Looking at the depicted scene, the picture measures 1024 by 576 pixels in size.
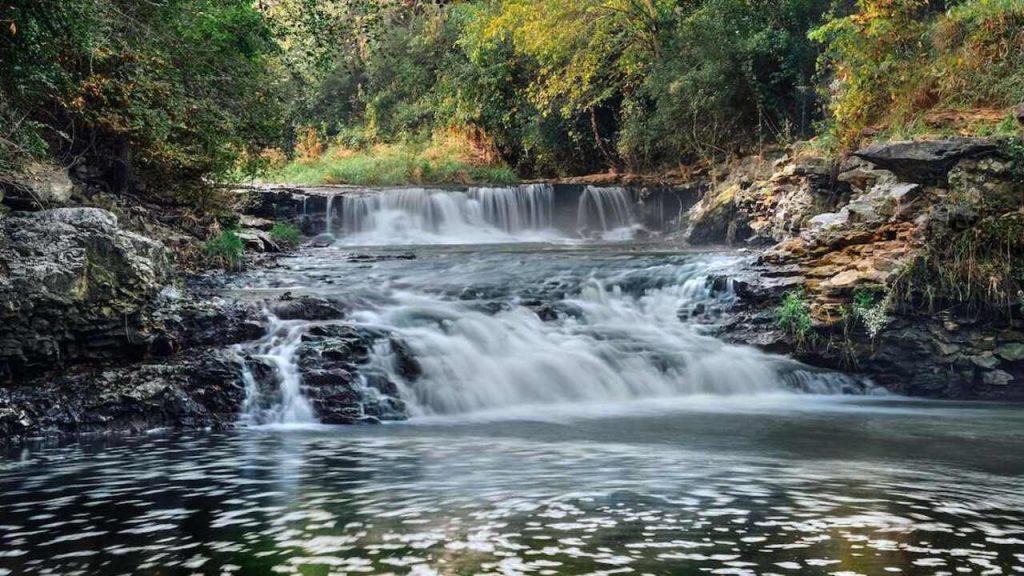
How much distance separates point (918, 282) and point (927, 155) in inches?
67.2

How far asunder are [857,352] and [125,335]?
8.88m

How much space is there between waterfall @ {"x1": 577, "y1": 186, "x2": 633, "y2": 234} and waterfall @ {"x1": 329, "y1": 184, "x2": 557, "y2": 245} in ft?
2.90

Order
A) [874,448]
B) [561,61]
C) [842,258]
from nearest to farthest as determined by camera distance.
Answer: [874,448] → [842,258] → [561,61]

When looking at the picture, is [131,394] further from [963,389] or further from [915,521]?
[963,389]

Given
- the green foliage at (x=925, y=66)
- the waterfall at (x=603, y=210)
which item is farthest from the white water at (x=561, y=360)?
the waterfall at (x=603, y=210)

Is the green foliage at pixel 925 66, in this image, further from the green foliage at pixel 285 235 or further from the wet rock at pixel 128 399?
the green foliage at pixel 285 235

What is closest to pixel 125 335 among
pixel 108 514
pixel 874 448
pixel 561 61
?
pixel 108 514

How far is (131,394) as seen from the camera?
9695 mm

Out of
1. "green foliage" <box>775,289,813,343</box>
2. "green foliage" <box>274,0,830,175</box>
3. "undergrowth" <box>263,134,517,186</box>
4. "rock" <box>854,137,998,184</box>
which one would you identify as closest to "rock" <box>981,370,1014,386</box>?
"green foliage" <box>775,289,813,343</box>

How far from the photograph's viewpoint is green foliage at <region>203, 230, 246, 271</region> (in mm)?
15535

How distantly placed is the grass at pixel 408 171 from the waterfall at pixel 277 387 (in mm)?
19619

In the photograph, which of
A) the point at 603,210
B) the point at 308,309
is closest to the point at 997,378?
the point at 308,309

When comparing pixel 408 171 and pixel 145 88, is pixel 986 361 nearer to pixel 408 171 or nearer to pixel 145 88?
pixel 145 88

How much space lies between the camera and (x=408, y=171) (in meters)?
31.3
